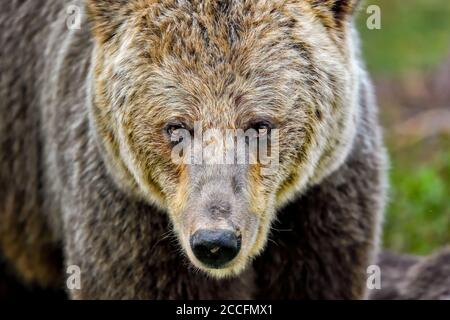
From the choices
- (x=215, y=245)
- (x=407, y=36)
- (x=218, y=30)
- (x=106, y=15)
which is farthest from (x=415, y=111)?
(x=215, y=245)

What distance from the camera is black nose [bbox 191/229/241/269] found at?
527cm

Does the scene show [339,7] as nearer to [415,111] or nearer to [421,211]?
[421,211]

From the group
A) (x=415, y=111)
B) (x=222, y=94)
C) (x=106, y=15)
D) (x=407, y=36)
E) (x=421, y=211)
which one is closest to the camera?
(x=222, y=94)

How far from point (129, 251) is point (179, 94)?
4.08 feet

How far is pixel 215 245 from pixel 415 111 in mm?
7103

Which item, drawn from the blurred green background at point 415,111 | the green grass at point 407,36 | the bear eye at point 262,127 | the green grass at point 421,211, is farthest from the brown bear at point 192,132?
the green grass at point 407,36

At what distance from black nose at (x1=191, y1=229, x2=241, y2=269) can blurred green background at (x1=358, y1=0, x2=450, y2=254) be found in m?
2.26

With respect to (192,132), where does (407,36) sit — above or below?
above

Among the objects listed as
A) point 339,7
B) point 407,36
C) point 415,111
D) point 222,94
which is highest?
point 407,36

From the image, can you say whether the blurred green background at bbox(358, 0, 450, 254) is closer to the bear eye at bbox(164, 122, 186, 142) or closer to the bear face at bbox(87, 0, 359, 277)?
the bear face at bbox(87, 0, 359, 277)

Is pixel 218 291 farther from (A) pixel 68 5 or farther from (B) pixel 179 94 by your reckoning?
(A) pixel 68 5

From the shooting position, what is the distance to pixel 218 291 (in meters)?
6.60

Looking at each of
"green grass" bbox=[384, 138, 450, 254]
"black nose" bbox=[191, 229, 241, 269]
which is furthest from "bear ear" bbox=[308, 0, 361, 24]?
"green grass" bbox=[384, 138, 450, 254]

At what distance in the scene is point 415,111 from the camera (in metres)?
11.9
